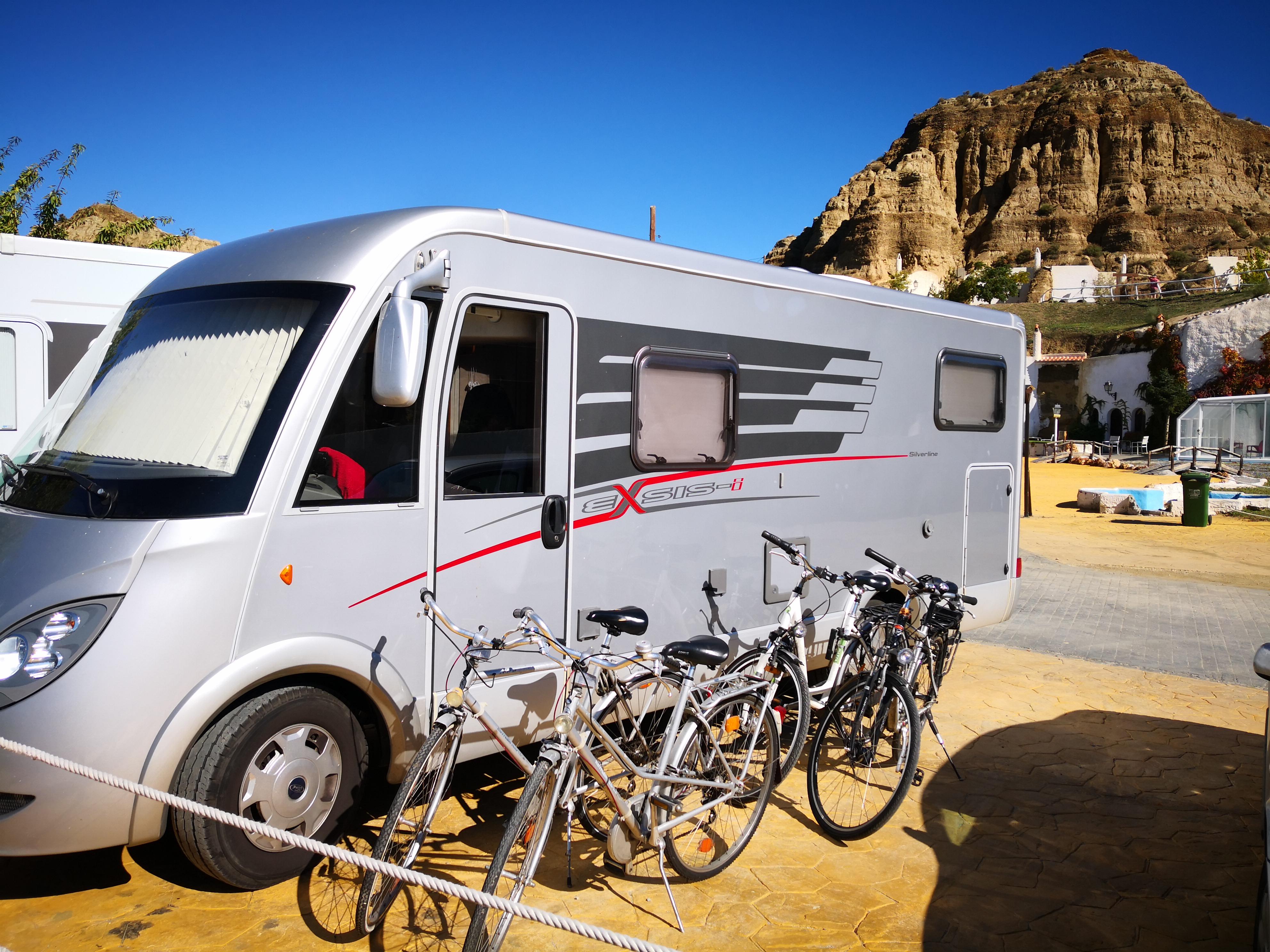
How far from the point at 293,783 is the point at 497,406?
5.82 feet

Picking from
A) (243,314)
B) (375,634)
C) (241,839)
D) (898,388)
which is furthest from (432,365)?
(898,388)

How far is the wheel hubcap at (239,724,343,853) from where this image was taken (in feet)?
11.2

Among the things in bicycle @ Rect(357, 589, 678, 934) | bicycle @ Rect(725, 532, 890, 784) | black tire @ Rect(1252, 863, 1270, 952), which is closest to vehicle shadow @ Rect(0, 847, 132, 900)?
bicycle @ Rect(357, 589, 678, 934)

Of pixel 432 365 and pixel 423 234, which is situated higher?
pixel 423 234

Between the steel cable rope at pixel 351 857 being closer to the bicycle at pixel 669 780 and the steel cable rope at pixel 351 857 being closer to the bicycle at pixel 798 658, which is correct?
the bicycle at pixel 669 780

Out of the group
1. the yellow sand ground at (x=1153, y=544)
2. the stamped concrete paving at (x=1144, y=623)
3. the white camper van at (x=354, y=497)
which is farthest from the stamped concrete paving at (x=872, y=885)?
the yellow sand ground at (x=1153, y=544)

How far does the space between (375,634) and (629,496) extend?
1.47 metres

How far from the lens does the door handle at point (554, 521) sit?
4.24 meters

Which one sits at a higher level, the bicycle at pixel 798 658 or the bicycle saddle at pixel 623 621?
the bicycle saddle at pixel 623 621

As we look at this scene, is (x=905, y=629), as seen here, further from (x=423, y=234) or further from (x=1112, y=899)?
(x=423, y=234)

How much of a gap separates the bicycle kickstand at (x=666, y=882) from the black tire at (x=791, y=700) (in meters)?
0.85

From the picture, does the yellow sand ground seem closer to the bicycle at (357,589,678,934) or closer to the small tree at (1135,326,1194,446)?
the bicycle at (357,589,678,934)

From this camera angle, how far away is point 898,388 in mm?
6199

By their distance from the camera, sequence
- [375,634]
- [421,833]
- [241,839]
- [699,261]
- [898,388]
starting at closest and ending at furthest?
[421,833] < [241,839] < [375,634] < [699,261] < [898,388]
